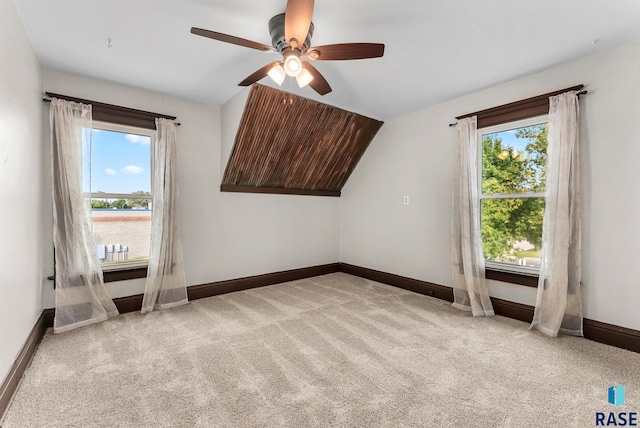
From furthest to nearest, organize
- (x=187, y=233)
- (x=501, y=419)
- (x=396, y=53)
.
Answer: (x=187, y=233) → (x=396, y=53) → (x=501, y=419)

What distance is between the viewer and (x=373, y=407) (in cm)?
168

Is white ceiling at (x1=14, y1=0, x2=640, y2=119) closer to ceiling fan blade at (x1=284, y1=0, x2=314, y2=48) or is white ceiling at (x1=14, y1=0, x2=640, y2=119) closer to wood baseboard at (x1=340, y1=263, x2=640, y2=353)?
ceiling fan blade at (x1=284, y1=0, x2=314, y2=48)

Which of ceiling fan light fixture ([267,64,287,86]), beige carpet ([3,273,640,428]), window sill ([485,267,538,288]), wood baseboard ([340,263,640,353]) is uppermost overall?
ceiling fan light fixture ([267,64,287,86])

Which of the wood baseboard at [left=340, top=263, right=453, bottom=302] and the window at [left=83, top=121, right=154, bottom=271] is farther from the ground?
the window at [left=83, top=121, right=154, bottom=271]

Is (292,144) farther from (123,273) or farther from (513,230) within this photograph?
(513,230)

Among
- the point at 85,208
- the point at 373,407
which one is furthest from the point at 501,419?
the point at 85,208

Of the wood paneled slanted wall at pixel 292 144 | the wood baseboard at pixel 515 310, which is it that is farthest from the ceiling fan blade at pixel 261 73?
the wood baseboard at pixel 515 310

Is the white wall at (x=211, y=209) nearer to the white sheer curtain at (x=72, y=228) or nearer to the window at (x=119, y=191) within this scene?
the white sheer curtain at (x=72, y=228)

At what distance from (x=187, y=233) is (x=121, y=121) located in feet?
4.70

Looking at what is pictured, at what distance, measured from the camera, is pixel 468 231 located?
3227 millimetres

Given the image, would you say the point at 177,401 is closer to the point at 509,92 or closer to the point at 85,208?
the point at 85,208

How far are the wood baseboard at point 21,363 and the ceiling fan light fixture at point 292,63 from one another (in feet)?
8.52

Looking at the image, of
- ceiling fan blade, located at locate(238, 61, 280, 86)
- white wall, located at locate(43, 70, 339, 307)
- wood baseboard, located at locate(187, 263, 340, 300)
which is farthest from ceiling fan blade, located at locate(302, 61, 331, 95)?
wood baseboard, located at locate(187, 263, 340, 300)

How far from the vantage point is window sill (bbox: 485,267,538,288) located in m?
2.91
